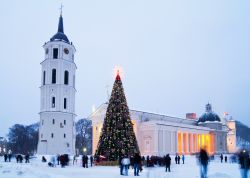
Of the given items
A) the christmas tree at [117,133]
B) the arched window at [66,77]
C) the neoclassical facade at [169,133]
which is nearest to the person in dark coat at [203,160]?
the christmas tree at [117,133]

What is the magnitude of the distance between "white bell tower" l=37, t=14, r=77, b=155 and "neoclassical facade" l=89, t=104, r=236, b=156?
22.8ft

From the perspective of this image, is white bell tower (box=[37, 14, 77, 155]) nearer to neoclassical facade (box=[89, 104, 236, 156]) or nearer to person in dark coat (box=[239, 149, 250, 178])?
neoclassical facade (box=[89, 104, 236, 156])

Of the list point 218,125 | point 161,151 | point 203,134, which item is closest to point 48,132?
point 161,151

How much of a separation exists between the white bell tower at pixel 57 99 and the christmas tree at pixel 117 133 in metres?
34.8

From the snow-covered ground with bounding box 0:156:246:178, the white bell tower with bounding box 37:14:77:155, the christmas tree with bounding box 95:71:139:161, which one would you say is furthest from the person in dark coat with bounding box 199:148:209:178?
the white bell tower with bounding box 37:14:77:155

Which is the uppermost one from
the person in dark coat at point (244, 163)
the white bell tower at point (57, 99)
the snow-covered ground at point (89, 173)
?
the white bell tower at point (57, 99)

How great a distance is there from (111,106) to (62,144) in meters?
35.3

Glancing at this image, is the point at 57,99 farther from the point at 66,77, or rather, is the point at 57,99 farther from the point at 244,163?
the point at 244,163

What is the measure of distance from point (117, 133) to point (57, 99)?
37.5 metres

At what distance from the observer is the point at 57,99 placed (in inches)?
2781

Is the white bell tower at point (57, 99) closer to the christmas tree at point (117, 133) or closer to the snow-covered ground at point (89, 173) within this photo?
the christmas tree at point (117, 133)

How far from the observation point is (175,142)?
72938mm

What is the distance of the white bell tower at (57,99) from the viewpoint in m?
68.9

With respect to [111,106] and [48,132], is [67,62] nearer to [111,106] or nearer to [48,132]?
[48,132]
